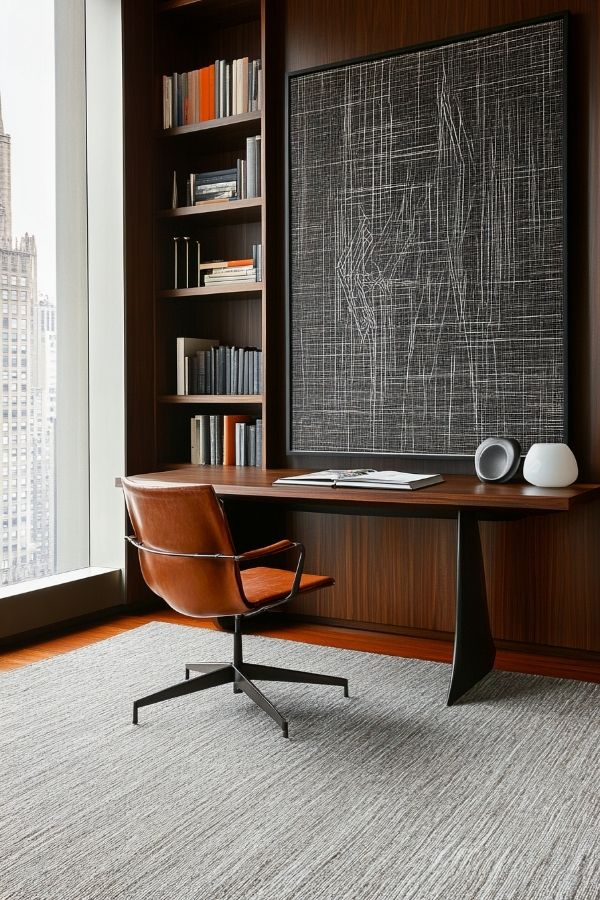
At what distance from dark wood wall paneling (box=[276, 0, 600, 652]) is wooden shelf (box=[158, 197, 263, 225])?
0.54 feet

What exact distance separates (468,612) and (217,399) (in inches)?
65.1

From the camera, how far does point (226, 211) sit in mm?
3936

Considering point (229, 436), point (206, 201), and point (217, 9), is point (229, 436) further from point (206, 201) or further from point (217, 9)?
point (217, 9)

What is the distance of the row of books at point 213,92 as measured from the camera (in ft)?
12.8

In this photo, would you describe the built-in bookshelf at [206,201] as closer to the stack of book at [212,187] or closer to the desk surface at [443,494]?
the stack of book at [212,187]

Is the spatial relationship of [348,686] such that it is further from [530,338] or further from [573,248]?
[573,248]

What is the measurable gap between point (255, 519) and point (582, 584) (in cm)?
147

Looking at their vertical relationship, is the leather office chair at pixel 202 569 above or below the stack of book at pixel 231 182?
below

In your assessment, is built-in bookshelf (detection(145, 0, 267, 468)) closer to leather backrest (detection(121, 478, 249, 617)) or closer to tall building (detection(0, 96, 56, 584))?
tall building (detection(0, 96, 56, 584))

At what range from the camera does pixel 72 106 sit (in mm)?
4012

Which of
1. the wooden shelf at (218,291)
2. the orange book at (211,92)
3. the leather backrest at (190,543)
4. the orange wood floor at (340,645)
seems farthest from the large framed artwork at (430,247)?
the leather backrest at (190,543)

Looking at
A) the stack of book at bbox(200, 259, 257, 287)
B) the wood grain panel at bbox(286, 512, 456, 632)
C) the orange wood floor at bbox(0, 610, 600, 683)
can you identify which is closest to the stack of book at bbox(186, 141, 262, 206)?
the stack of book at bbox(200, 259, 257, 287)

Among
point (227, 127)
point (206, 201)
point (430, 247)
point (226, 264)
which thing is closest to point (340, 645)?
point (430, 247)

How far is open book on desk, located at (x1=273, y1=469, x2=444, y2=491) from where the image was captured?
2.93 m
